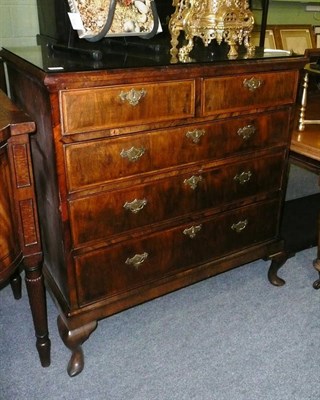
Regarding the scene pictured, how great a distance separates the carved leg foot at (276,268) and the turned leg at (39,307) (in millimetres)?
1108

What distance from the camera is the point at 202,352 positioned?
1741mm

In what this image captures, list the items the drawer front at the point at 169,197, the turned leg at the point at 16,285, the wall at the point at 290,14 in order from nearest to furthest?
the drawer front at the point at 169,197 → the turned leg at the point at 16,285 → the wall at the point at 290,14

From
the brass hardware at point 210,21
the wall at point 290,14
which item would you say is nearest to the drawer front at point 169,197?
the brass hardware at point 210,21

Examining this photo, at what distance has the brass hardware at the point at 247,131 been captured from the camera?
165cm

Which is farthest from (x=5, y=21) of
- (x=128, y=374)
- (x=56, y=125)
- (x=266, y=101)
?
(x=128, y=374)

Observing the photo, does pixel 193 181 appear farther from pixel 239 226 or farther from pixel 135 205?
pixel 239 226

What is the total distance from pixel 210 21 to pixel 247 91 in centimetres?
30

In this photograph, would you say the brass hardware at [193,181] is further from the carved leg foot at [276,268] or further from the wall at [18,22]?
the wall at [18,22]

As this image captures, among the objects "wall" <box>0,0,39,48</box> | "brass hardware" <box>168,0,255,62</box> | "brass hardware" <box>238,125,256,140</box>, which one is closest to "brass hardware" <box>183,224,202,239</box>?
"brass hardware" <box>238,125,256,140</box>

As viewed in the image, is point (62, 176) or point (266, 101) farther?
point (266, 101)

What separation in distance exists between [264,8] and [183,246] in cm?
166

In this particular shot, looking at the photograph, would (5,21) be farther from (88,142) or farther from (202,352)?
(202,352)

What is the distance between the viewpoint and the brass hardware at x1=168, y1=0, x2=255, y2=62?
5.19ft

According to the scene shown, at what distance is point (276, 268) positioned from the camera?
2.12 m
